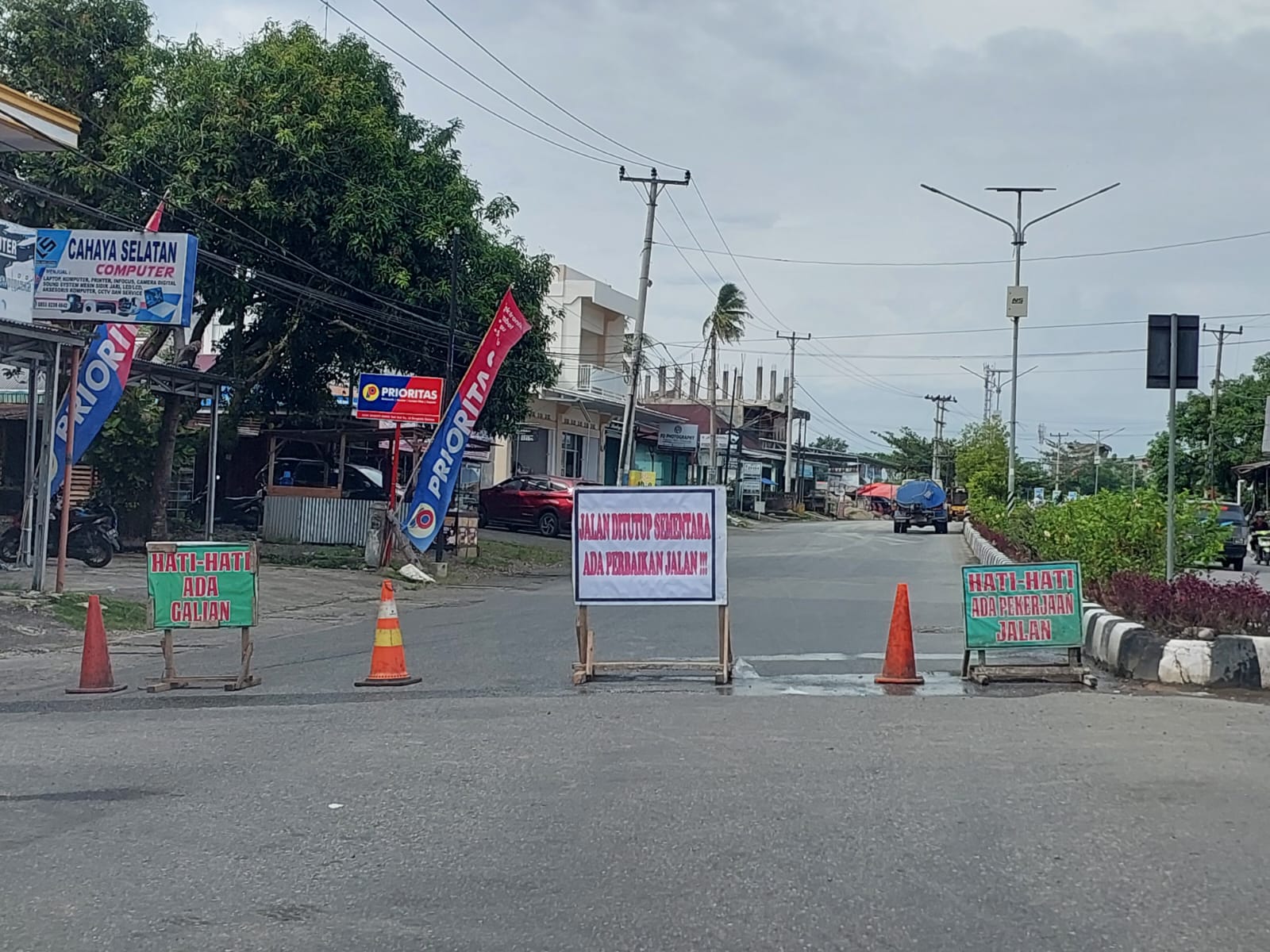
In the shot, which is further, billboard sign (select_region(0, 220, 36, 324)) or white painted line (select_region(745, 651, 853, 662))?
billboard sign (select_region(0, 220, 36, 324))

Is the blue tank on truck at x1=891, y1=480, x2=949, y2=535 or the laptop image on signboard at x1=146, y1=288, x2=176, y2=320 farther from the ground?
the laptop image on signboard at x1=146, y1=288, x2=176, y2=320

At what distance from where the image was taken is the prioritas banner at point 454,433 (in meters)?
22.6

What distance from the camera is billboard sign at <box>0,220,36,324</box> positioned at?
1570 centimetres

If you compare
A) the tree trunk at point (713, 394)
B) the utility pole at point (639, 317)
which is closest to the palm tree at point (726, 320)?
the tree trunk at point (713, 394)

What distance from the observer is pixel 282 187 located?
954 inches

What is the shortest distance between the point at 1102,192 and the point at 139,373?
81.0 feet

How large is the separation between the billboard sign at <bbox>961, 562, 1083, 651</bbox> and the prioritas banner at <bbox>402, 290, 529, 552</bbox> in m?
13.2

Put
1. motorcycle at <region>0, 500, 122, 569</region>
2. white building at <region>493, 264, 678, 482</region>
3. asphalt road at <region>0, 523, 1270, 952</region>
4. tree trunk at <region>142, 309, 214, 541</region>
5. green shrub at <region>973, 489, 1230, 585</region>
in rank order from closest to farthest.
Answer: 1. asphalt road at <region>0, 523, 1270, 952</region>
2. green shrub at <region>973, 489, 1230, 585</region>
3. motorcycle at <region>0, 500, 122, 569</region>
4. tree trunk at <region>142, 309, 214, 541</region>
5. white building at <region>493, 264, 678, 482</region>

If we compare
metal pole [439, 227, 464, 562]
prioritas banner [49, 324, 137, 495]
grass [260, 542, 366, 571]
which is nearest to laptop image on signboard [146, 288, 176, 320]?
prioritas banner [49, 324, 137, 495]

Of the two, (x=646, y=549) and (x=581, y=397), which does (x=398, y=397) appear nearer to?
(x=646, y=549)

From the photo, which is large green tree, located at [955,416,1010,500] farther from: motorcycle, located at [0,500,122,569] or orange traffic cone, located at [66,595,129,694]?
orange traffic cone, located at [66,595,129,694]

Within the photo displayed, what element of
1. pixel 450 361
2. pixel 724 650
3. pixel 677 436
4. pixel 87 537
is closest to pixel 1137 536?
pixel 724 650

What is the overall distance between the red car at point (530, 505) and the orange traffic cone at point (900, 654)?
2580 centimetres

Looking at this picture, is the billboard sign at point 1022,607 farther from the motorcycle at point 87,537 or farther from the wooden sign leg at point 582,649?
the motorcycle at point 87,537
